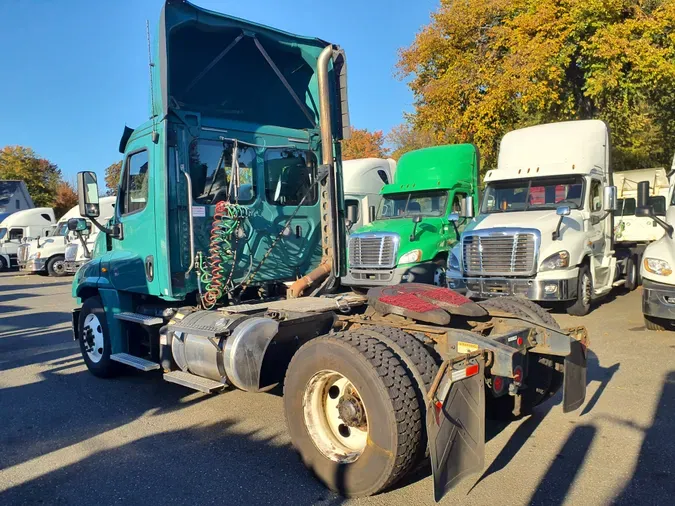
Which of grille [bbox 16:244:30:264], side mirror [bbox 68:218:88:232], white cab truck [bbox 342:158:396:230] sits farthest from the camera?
grille [bbox 16:244:30:264]

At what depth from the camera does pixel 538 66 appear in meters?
13.3

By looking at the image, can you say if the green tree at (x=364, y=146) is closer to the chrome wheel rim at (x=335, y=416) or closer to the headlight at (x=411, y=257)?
the headlight at (x=411, y=257)

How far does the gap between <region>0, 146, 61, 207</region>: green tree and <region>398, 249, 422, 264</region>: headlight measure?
153 feet

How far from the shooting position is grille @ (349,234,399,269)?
11.4 meters

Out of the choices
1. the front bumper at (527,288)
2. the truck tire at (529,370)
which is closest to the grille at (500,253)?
the front bumper at (527,288)

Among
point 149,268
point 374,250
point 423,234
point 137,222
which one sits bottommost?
point 374,250

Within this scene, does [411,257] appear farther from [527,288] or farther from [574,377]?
[574,377]

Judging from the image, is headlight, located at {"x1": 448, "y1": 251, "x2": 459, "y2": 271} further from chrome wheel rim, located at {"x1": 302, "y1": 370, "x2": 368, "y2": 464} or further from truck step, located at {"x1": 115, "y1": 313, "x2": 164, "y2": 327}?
chrome wheel rim, located at {"x1": 302, "y1": 370, "x2": 368, "y2": 464}

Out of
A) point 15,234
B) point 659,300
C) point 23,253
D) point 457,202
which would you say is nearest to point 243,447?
point 659,300

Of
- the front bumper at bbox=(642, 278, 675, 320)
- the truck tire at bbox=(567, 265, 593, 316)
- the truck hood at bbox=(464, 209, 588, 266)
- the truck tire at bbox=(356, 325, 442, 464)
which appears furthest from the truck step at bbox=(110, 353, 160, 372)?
the truck tire at bbox=(567, 265, 593, 316)

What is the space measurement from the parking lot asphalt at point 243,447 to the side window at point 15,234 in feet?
78.9

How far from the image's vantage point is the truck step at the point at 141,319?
564 centimetres

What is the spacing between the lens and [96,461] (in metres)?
4.34

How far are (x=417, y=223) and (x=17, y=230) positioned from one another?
938 inches
